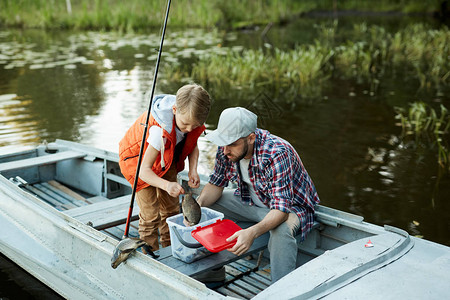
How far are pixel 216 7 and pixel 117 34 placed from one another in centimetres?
395

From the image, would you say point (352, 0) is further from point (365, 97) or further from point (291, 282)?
point (291, 282)

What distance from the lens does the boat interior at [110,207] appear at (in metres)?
2.75

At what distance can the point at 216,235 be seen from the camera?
252 cm

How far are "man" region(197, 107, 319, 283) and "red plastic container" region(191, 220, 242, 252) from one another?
0.18 ft

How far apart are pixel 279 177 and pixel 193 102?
0.56 metres

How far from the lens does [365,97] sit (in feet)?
28.2

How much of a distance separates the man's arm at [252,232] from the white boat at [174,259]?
7.1 inches

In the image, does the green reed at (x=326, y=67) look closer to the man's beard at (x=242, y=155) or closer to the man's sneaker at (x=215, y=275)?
the man's sneaker at (x=215, y=275)

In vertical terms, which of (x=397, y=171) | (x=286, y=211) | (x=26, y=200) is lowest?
(x=397, y=171)

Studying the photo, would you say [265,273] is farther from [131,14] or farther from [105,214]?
[131,14]

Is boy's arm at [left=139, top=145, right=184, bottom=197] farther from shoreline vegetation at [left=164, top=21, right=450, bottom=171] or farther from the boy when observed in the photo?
shoreline vegetation at [left=164, top=21, right=450, bottom=171]

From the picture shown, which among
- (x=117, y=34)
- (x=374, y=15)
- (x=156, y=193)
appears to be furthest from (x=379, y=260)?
(x=374, y=15)

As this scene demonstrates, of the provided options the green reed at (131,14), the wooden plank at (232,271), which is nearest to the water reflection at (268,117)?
the wooden plank at (232,271)

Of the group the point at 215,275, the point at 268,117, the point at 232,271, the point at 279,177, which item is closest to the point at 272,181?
the point at 279,177
